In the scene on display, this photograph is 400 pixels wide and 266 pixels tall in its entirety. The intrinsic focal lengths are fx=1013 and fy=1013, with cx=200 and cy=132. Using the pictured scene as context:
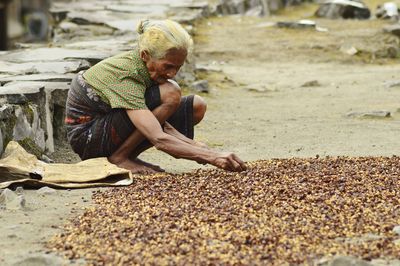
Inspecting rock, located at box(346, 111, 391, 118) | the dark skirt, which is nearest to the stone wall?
the dark skirt

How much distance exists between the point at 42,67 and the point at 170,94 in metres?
2.20

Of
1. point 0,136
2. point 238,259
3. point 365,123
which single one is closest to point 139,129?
point 0,136

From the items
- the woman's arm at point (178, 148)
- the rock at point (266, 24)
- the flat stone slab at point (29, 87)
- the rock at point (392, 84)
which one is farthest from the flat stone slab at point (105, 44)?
the rock at point (266, 24)

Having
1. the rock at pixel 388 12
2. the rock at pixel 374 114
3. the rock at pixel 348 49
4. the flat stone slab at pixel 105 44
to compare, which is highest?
the flat stone slab at pixel 105 44

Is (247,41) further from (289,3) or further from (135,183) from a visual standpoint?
(135,183)

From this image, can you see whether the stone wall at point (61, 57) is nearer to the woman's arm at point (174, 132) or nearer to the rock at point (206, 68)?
the rock at point (206, 68)

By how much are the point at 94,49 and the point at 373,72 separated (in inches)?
134

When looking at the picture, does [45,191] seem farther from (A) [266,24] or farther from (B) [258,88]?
(A) [266,24]

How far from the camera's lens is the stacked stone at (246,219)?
12.3 ft

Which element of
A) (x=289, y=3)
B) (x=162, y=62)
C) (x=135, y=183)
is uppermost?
(x=162, y=62)

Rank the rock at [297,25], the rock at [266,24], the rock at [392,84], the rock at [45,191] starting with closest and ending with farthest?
the rock at [45,191]
the rock at [392,84]
the rock at [297,25]
the rock at [266,24]

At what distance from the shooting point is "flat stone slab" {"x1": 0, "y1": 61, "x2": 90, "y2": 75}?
7025 mm

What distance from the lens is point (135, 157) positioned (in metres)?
5.51

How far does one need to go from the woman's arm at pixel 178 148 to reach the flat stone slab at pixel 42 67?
6.78 ft
